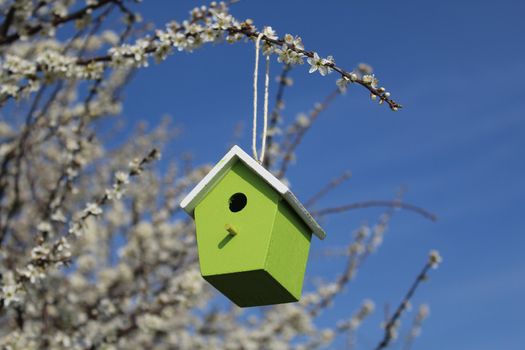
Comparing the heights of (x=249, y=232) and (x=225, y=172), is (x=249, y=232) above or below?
below

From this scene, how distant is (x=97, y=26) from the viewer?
3.84 m

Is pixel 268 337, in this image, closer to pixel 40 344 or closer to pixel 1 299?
pixel 40 344

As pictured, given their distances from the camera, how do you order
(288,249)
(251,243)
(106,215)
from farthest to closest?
(106,215) < (288,249) < (251,243)

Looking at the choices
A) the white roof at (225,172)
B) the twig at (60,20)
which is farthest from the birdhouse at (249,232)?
the twig at (60,20)

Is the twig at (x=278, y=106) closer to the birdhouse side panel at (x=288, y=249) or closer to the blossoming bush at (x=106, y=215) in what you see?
the blossoming bush at (x=106, y=215)

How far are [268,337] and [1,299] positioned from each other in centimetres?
422

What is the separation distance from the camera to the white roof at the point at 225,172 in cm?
216

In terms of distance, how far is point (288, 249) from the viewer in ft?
7.27

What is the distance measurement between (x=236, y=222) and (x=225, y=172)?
192 mm

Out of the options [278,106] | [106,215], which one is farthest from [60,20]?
[106,215]

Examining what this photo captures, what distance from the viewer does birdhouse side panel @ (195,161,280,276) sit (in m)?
2.10

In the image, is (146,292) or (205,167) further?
(205,167)

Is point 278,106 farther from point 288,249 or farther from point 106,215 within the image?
point 106,215

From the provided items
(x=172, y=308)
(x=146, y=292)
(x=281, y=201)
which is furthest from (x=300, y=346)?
(x=281, y=201)
